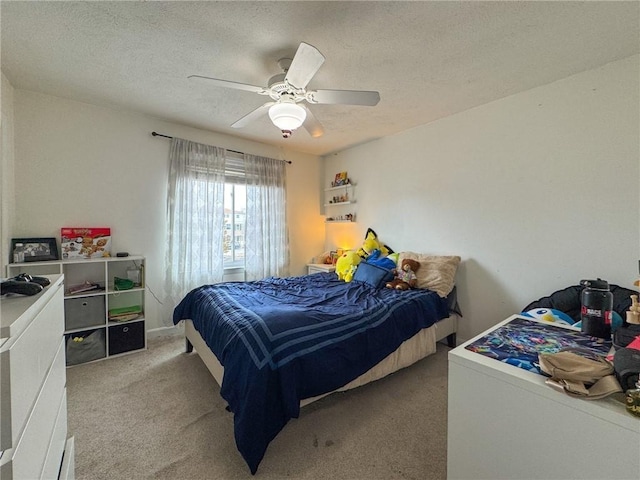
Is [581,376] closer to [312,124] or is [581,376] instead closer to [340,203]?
[312,124]

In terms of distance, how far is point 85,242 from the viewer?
2.69 meters

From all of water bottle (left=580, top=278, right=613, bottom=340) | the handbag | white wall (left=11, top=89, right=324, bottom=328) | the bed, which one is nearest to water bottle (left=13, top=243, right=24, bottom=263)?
white wall (left=11, top=89, right=324, bottom=328)

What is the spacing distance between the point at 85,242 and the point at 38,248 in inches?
13.0

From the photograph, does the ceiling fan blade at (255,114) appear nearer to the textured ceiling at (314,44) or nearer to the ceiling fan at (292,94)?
the ceiling fan at (292,94)

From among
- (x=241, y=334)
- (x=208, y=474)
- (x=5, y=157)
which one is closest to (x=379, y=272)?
(x=241, y=334)

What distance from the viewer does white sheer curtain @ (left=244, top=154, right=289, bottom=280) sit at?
12.4 ft

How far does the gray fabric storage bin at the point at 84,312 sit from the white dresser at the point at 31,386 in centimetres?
182

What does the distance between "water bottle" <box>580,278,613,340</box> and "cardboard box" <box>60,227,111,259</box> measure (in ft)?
12.4

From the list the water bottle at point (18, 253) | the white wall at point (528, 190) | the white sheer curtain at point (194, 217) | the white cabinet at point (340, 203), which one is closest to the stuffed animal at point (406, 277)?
the white wall at point (528, 190)

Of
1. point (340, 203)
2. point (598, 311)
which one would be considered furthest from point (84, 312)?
point (598, 311)

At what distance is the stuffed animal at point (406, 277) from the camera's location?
2.78 metres

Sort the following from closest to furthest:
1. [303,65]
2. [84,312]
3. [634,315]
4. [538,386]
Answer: [538,386]
[634,315]
[303,65]
[84,312]

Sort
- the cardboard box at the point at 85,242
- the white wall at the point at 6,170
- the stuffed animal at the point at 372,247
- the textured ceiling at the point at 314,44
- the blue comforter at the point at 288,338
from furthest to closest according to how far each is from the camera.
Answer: the stuffed animal at the point at 372,247 → the cardboard box at the point at 85,242 → the white wall at the point at 6,170 → the textured ceiling at the point at 314,44 → the blue comforter at the point at 288,338

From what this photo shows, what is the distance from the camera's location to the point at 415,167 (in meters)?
3.38
